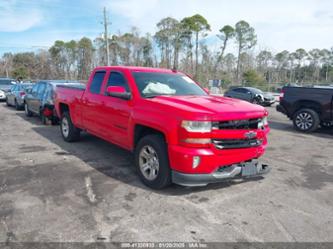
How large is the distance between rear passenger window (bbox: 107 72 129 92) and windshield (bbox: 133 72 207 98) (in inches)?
8.6

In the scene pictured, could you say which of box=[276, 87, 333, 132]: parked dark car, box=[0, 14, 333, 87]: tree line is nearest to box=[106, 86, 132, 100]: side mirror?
box=[276, 87, 333, 132]: parked dark car

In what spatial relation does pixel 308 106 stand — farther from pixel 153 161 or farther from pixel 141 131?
pixel 153 161

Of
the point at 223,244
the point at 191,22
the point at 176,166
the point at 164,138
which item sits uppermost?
the point at 191,22

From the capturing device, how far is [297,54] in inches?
2704

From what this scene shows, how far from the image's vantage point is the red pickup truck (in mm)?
3648

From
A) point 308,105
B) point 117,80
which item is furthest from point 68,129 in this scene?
point 308,105

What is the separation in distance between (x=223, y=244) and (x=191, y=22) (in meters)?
49.0

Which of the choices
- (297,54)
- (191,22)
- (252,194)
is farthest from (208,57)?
(252,194)

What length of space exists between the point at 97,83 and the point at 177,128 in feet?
9.02

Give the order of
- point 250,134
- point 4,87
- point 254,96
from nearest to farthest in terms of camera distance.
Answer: point 250,134 < point 254,96 < point 4,87

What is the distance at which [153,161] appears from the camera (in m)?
4.17

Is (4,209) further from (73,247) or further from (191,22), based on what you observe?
(191,22)

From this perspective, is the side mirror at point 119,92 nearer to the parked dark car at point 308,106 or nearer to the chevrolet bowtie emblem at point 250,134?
the chevrolet bowtie emblem at point 250,134

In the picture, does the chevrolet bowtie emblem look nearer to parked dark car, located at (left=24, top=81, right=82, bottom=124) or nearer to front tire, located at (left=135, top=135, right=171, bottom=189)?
front tire, located at (left=135, top=135, right=171, bottom=189)
